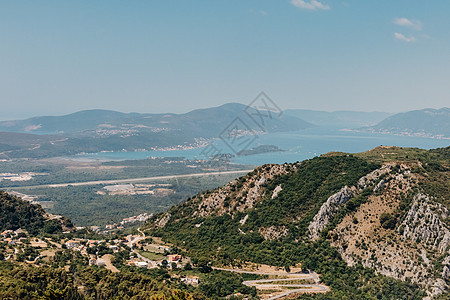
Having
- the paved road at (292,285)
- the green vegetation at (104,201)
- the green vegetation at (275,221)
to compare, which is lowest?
the green vegetation at (104,201)

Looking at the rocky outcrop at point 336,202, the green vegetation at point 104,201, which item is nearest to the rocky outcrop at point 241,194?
the rocky outcrop at point 336,202

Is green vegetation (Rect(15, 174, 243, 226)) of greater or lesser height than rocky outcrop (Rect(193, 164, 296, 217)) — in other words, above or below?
below

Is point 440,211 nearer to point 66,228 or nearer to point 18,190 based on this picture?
point 66,228

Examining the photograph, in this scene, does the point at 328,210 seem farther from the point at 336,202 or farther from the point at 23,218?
the point at 23,218

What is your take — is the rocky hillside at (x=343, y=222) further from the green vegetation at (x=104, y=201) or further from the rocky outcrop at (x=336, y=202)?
the green vegetation at (x=104, y=201)

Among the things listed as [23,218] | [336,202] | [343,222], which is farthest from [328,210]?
[23,218]

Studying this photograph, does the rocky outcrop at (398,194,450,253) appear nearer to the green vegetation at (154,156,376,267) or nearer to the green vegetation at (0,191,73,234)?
the green vegetation at (154,156,376,267)

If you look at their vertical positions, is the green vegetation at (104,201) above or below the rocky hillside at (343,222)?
below

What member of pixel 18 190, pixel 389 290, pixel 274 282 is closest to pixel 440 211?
pixel 389 290

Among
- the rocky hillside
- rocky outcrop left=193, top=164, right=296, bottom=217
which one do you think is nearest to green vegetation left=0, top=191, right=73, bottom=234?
the rocky hillside

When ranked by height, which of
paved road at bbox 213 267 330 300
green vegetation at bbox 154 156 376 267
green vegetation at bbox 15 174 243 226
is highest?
green vegetation at bbox 154 156 376 267
